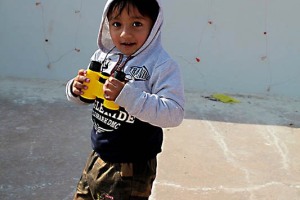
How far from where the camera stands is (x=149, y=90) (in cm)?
158

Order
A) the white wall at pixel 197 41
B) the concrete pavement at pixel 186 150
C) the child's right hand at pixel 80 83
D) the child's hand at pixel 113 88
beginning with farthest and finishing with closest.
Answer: the white wall at pixel 197 41 < the concrete pavement at pixel 186 150 < the child's right hand at pixel 80 83 < the child's hand at pixel 113 88

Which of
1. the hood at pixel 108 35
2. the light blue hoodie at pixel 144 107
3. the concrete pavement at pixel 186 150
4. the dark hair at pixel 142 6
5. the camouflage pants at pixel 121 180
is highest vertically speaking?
the dark hair at pixel 142 6

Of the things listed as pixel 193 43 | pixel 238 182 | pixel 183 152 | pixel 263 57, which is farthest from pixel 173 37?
pixel 238 182

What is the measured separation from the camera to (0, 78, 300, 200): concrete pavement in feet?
8.75

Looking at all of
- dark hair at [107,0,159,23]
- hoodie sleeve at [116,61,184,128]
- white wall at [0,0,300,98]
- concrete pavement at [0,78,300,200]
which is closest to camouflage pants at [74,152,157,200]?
hoodie sleeve at [116,61,184,128]

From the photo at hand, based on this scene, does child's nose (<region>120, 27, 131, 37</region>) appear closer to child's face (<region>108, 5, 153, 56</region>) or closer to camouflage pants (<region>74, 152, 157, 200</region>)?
child's face (<region>108, 5, 153, 56</region>)

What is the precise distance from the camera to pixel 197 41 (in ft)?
16.0

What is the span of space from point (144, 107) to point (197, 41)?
3.50 metres

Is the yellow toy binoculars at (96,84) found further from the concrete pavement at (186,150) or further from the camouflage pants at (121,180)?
the concrete pavement at (186,150)

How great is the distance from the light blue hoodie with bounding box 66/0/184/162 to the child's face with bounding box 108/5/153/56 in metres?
0.02

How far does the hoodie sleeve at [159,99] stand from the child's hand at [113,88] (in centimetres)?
1

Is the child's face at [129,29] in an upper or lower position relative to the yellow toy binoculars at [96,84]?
upper

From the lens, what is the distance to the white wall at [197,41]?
15.7 feet

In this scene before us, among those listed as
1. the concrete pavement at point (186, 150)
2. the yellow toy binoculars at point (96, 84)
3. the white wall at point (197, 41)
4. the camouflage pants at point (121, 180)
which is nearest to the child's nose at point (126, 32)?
the yellow toy binoculars at point (96, 84)
